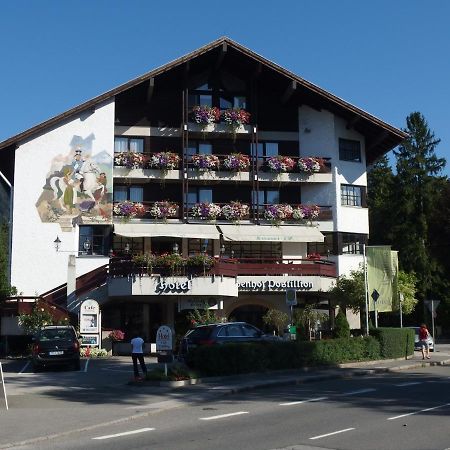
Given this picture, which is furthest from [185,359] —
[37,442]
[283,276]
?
[283,276]

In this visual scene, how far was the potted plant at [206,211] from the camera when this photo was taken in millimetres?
38250

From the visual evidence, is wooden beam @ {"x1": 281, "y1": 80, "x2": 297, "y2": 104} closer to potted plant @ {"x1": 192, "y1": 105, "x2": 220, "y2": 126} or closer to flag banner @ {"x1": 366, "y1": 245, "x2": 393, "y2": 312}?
potted plant @ {"x1": 192, "y1": 105, "x2": 220, "y2": 126}

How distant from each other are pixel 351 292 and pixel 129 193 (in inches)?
531

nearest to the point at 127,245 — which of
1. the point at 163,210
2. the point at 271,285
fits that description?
the point at 163,210

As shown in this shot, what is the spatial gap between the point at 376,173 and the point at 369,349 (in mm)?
52578

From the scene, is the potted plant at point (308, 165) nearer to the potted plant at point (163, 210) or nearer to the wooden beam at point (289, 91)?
the wooden beam at point (289, 91)

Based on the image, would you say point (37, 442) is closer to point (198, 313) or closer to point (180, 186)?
point (198, 313)

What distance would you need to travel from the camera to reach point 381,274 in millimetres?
33750

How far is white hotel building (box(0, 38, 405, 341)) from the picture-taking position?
36.5m

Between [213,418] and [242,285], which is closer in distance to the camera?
[213,418]

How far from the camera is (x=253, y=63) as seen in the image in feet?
131

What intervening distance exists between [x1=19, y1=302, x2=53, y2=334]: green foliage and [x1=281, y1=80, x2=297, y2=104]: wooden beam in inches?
718

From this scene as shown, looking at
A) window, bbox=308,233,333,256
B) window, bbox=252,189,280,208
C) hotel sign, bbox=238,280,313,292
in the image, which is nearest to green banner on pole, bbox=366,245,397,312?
hotel sign, bbox=238,280,313,292

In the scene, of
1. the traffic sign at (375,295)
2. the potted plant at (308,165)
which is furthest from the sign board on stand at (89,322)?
the potted plant at (308,165)
